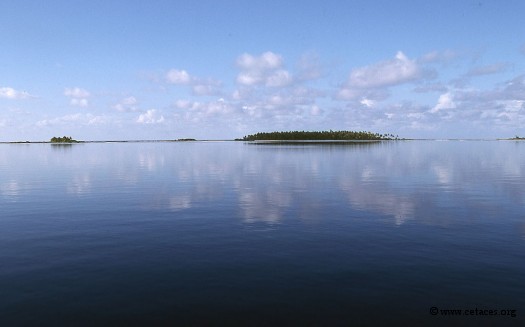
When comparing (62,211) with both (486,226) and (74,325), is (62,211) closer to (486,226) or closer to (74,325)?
(74,325)

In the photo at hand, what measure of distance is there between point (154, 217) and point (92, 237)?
22.6 feet

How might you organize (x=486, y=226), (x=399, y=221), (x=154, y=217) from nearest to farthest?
(x=486, y=226) → (x=399, y=221) → (x=154, y=217)

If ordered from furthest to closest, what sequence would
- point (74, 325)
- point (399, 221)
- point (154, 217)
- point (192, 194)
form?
point (192, 194) < point (154, 217) < point (399, 221) < point (74, 325)

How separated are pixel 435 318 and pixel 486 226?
1675cm

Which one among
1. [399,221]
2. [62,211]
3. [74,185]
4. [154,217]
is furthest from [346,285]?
[74,185]

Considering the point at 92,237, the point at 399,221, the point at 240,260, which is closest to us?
the point at 240,260

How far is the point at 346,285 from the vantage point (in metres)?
17.2

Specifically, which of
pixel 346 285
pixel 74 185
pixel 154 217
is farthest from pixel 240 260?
pixel 74 185

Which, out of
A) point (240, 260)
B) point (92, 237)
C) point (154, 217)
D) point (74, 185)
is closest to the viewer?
point (240, 260)

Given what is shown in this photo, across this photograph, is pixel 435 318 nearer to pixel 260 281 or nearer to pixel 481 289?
pixel 481 289

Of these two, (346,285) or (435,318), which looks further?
(346,285)

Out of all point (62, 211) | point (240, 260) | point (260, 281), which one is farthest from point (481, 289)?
point (62, 211)

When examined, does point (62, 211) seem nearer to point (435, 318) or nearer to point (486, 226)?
point (435, 318)

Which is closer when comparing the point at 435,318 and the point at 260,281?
the point at 435,318
